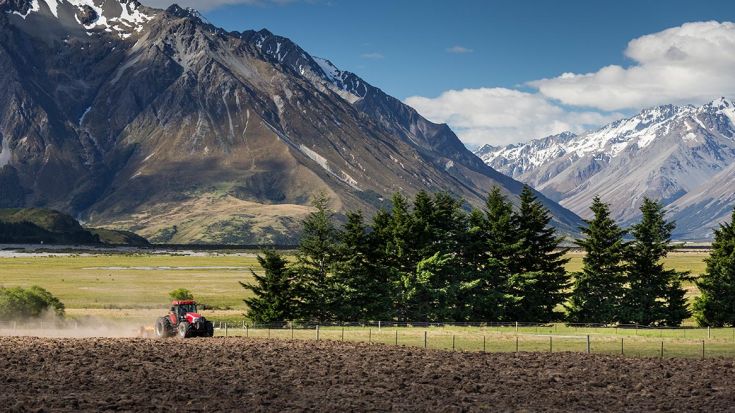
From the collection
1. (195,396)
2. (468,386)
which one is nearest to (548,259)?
(468,386)

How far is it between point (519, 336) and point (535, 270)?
78.8 ft

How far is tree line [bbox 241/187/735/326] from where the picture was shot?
94.3 m

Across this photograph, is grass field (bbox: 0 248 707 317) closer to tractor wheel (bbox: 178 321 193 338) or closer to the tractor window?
the tractor window

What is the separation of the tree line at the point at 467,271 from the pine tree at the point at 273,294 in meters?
0.12

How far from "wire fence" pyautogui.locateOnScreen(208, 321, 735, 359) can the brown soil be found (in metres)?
7.48

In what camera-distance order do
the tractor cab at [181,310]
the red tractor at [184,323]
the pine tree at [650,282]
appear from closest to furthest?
the red tractor at [184,323] < the tractor cab at [181,310] < the pine tree at [650,282]

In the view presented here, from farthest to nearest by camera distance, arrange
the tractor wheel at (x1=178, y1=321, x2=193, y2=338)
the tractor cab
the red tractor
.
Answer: the tractor cab
the red tractor
the tractor wheel at (x1=178, y1=321, x2=193, y2=338)

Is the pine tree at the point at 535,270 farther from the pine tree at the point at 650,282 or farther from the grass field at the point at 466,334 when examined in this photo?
the pine tree at the point at 650,282

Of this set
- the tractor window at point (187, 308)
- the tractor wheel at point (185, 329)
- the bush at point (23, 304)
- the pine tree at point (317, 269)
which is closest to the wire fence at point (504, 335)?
the bush at point (23, 304)

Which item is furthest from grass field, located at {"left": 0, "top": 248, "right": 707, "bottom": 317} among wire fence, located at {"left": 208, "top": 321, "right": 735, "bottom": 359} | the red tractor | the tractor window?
the tractor window

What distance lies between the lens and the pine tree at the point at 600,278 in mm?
99062

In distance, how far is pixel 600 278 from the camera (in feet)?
327

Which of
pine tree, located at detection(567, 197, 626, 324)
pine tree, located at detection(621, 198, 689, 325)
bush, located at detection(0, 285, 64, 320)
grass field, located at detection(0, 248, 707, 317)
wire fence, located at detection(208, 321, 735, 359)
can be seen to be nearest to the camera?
wire fence, located at detection(208, 321, 735, 359)

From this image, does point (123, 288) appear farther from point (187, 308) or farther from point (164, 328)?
point (187, 308)
